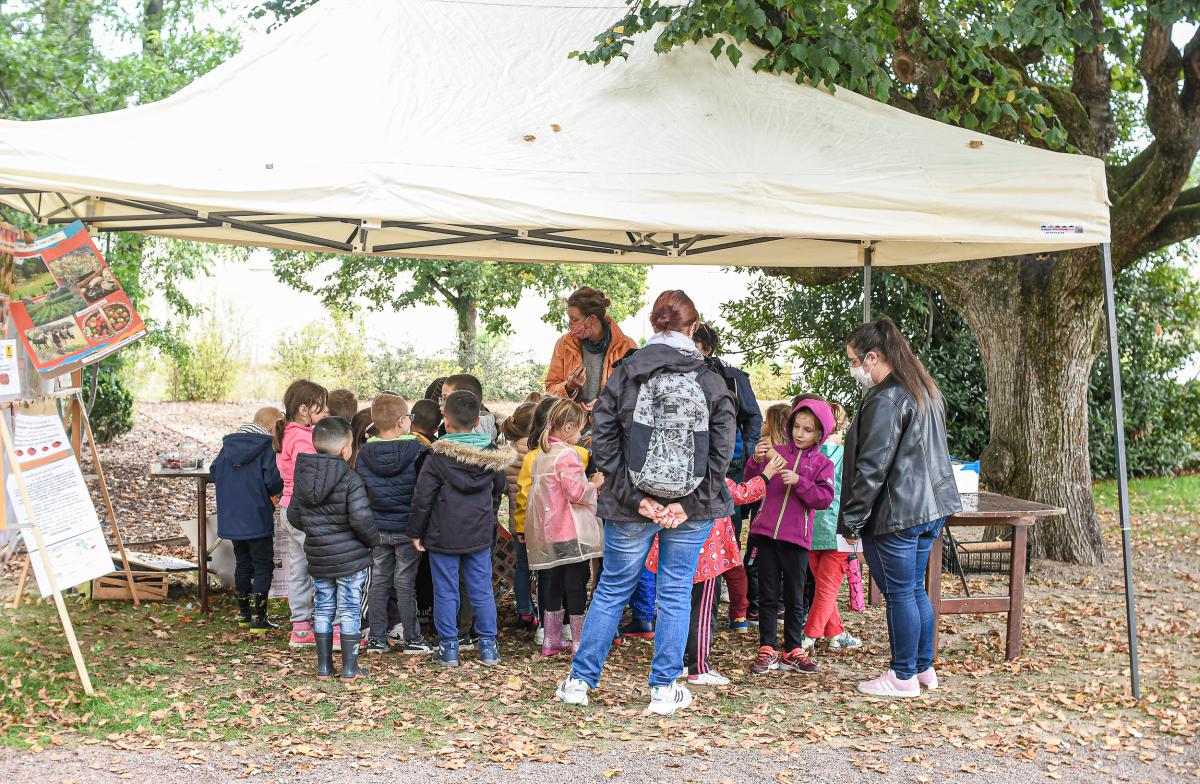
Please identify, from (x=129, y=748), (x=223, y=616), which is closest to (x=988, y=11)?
(x=223, y=616)

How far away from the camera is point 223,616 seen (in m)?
6.57

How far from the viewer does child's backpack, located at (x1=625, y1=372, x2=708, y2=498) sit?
181 inches

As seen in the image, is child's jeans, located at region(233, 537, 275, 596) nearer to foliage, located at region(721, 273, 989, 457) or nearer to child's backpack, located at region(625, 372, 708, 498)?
child's backpack, located at region(625, 372, 708, 498)

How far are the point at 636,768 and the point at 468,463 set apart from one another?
1790 millimetres

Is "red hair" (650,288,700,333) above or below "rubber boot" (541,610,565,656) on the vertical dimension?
above

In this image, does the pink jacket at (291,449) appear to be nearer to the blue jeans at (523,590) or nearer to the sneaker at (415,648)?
the sneaker at (415,648)

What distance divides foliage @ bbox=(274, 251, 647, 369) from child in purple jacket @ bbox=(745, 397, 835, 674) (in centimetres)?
1055

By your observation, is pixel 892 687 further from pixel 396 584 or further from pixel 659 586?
pixel 396 584

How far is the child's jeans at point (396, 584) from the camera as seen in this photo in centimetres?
566

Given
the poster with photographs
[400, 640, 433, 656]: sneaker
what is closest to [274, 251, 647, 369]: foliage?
the poster with photographs

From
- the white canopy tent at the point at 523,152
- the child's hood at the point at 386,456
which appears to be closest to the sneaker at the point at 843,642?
the white canopy tent at the point at 523,152

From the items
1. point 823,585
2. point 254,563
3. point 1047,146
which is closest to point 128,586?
point 254,563

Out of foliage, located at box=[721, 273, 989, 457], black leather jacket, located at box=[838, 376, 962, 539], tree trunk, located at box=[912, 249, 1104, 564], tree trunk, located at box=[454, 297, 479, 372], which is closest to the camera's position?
black leather jacket, located at box=[838, 376, 962, 539]

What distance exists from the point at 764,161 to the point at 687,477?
5.44 ft
